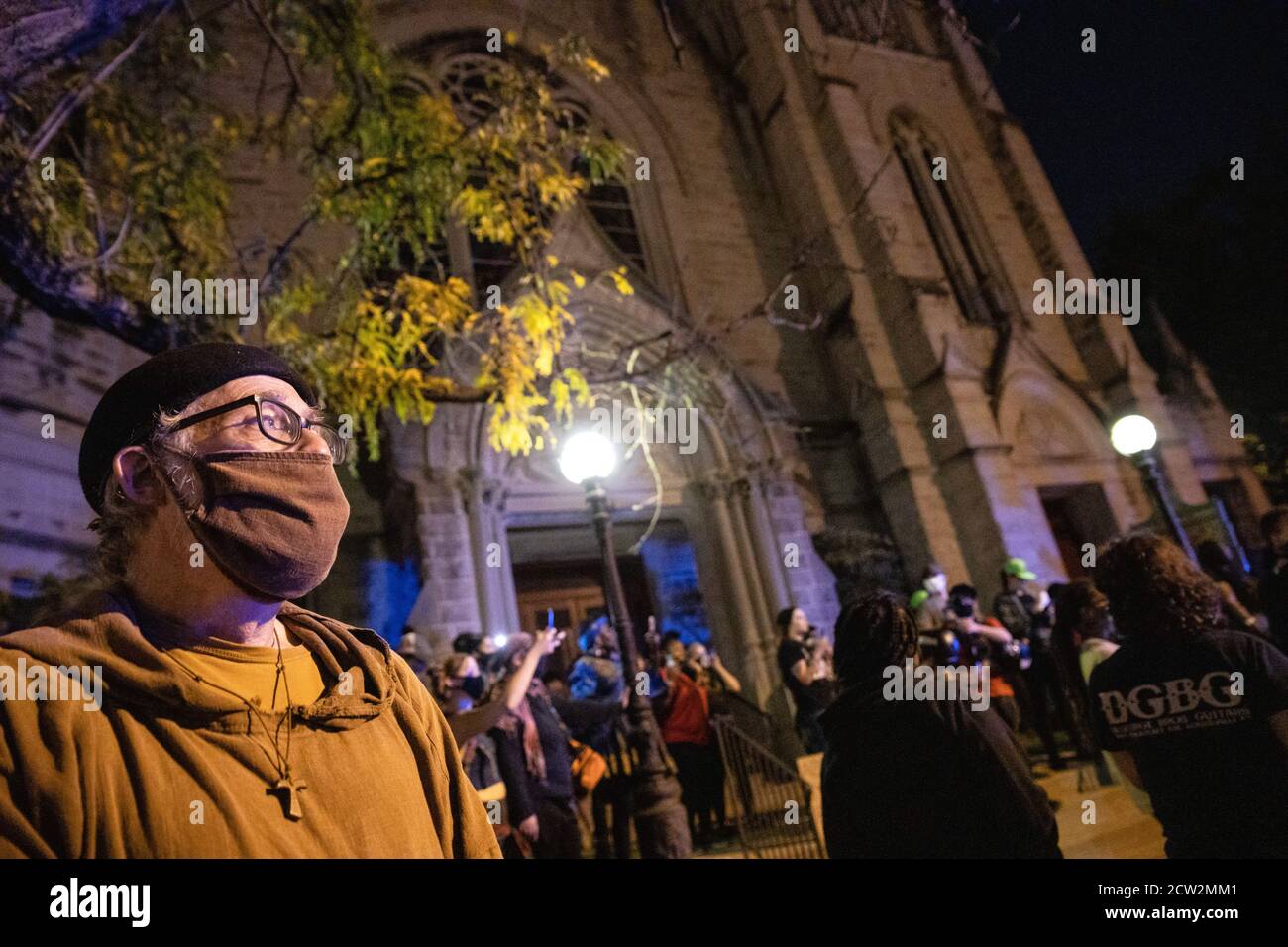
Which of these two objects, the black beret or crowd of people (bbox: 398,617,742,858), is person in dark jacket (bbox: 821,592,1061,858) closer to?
crowd of people (bbox: 398,617,742,858)

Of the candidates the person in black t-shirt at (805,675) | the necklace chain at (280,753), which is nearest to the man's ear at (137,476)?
the necklace chain at (280,753)

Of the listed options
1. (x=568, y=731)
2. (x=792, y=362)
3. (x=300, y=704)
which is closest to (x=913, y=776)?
(x=300, y=704)

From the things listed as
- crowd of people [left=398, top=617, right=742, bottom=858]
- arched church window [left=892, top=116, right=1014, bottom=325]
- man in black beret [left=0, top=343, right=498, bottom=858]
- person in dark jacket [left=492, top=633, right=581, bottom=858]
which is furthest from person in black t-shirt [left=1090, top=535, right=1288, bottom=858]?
arched church window [left=892, top=116, right=1014, bottom=325]

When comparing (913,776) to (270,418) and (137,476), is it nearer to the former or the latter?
(270,418)

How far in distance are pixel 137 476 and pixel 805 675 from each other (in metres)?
6.29

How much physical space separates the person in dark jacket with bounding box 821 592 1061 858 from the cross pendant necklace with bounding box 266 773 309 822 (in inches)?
78.1

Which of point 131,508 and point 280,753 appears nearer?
point 280,753

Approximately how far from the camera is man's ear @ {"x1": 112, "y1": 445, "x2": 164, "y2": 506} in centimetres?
143

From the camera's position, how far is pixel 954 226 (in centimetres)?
1437

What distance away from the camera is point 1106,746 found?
2789 mm

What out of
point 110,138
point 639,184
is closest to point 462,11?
point 639,184

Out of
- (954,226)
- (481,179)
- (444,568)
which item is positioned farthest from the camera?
(954,226)

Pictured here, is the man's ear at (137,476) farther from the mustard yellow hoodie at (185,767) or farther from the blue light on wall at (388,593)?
the blue light on wall at (388,593)
